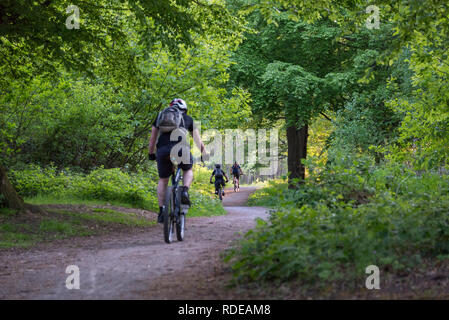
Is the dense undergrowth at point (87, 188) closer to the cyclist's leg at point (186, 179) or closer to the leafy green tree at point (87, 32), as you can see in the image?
the leafy green tree at point (87, 32)

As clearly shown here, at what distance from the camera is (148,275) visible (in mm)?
5480

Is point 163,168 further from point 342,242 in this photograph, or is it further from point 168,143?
point 342,242

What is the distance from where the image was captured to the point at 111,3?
11828mm

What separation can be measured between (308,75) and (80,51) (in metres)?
11.2

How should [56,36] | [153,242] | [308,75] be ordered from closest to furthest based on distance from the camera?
[153,242] < [56,36] < [308,75]

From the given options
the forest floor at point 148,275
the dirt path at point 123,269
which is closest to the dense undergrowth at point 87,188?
the forest floor at point 148,275

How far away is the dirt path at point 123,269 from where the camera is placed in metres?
4.83

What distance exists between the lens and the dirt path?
4.83 m

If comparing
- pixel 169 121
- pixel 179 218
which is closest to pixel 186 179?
pixel 179 218

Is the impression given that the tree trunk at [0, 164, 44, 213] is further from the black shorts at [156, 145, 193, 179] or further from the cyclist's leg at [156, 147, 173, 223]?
the black shorts at [156, 145, 193, 179]

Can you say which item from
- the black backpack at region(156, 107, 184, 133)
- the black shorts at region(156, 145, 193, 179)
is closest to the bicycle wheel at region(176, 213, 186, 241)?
the black shorts at region(156, 145, 193, 179)

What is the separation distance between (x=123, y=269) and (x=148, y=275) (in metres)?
0.50

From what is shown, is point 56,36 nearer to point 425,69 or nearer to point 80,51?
point 80,51
